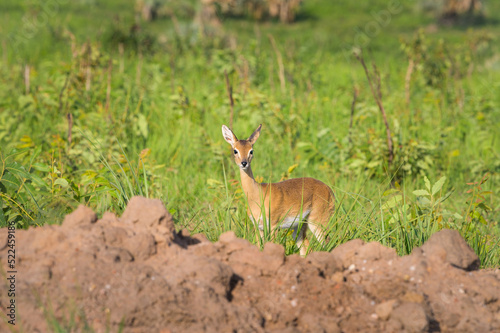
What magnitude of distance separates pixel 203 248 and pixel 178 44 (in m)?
9.52

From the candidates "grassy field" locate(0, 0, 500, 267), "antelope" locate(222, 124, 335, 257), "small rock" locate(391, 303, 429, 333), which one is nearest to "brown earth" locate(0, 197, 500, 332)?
"small rock" locate(391, 303, 429, 333)

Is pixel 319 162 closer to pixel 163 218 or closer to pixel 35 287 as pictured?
pixel 163 218

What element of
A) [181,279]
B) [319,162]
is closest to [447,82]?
[319,162]

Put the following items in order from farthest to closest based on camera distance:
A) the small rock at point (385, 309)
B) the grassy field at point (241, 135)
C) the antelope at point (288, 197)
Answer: the antelope at point (288, 197) < the grassy field at point (241, 135) < the small rock at point (385, 309)

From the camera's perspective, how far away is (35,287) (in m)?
2.54

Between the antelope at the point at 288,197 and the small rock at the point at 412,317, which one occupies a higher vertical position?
the small rock at the point at 412,317

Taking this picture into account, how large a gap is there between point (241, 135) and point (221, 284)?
170 inches

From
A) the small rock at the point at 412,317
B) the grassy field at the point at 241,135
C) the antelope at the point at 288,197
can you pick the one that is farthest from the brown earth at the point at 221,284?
the antelope at the point at 288,197

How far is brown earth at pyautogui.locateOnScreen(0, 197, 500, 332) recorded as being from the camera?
2.48m

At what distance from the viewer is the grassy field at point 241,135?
3.83 meters

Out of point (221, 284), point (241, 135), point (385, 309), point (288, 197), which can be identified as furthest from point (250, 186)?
point (241, 135)

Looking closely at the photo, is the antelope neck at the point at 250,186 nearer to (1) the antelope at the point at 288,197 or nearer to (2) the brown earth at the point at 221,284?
(1) the antelope at the point at 288,197

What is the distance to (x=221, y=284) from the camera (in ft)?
8.68

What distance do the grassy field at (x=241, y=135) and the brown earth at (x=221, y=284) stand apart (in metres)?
0.60
